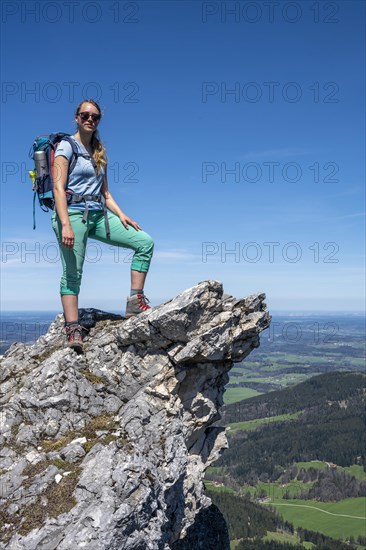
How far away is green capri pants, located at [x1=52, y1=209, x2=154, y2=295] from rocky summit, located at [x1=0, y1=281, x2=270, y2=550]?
177 centimetres

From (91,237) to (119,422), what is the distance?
18.4 feet

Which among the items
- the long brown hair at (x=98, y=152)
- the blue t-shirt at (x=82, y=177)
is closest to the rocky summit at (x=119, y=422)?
the blue t-shirt at (x=82, y=177)

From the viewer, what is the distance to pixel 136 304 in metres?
14.5

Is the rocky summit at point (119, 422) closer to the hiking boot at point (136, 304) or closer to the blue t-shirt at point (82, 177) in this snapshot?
the hiking boot at point (136, 304)

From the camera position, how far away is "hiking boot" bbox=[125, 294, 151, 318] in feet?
47.4

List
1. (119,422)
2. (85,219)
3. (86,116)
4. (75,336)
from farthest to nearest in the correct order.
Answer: (75,336) → (85,219) → (86,116) → (119,422)

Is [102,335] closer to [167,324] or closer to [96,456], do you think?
[167,324]

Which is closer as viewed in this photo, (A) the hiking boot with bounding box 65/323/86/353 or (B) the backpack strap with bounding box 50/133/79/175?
(B) the backpack strap with bounding box 50/133/79/175

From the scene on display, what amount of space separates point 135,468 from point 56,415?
3.20 m

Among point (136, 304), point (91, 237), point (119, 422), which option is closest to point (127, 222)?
point (91, 237)

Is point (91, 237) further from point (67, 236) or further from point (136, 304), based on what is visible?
point (136, 304)

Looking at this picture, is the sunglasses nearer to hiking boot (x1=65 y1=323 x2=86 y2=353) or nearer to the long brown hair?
the long brown hair

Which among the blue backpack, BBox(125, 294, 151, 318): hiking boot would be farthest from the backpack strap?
BBox(125, 294, 151, 318): hiking boot

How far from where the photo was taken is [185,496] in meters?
13.1
